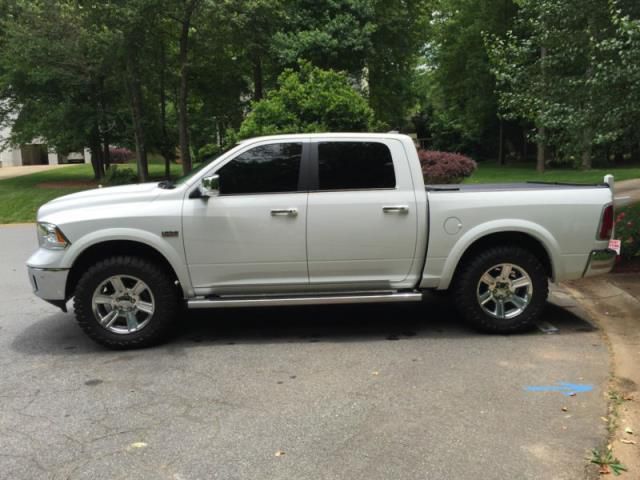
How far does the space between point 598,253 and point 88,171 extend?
28895mm

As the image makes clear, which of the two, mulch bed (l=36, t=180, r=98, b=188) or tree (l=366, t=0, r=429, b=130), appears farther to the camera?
tree (l=366, t=0, r=429, b=130)

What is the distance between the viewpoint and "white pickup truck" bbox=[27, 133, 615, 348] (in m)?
5.14

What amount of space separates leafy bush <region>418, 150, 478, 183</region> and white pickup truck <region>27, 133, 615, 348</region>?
8903 mm

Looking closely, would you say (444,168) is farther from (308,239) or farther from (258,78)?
(258,78)

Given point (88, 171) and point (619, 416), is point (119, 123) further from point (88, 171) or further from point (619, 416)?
point (619, 416)

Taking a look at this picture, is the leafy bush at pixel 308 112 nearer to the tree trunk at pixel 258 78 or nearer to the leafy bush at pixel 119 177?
the tree trunk at pixel 258 78

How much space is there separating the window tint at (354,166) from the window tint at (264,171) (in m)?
0.25

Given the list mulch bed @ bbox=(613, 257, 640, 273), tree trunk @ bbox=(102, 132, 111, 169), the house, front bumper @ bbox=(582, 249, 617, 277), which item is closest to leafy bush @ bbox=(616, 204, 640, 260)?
mulch bed @ bbox=(613, 257, 640, 273)

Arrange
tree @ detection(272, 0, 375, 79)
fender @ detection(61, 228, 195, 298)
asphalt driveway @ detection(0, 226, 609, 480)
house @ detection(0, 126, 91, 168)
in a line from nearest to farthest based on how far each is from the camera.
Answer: asphalt driveway @ detection(0, 226, 609, 480) → fender @ detection(61, 228, 195, 298) → tree @ detection(272, 0, 375, 79) → house @ detection(0, 126, 91, 168)

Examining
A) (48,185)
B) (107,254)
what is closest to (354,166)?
(107,254)

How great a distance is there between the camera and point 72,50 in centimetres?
1878

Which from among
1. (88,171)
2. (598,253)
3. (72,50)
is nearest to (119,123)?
(72,50)

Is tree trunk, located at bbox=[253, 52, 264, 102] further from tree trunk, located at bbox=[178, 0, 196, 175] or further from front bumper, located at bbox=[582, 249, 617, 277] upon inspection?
front bumper, located at bbox=[582, 249, 617, 277]

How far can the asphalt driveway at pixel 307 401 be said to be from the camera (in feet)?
10.9
